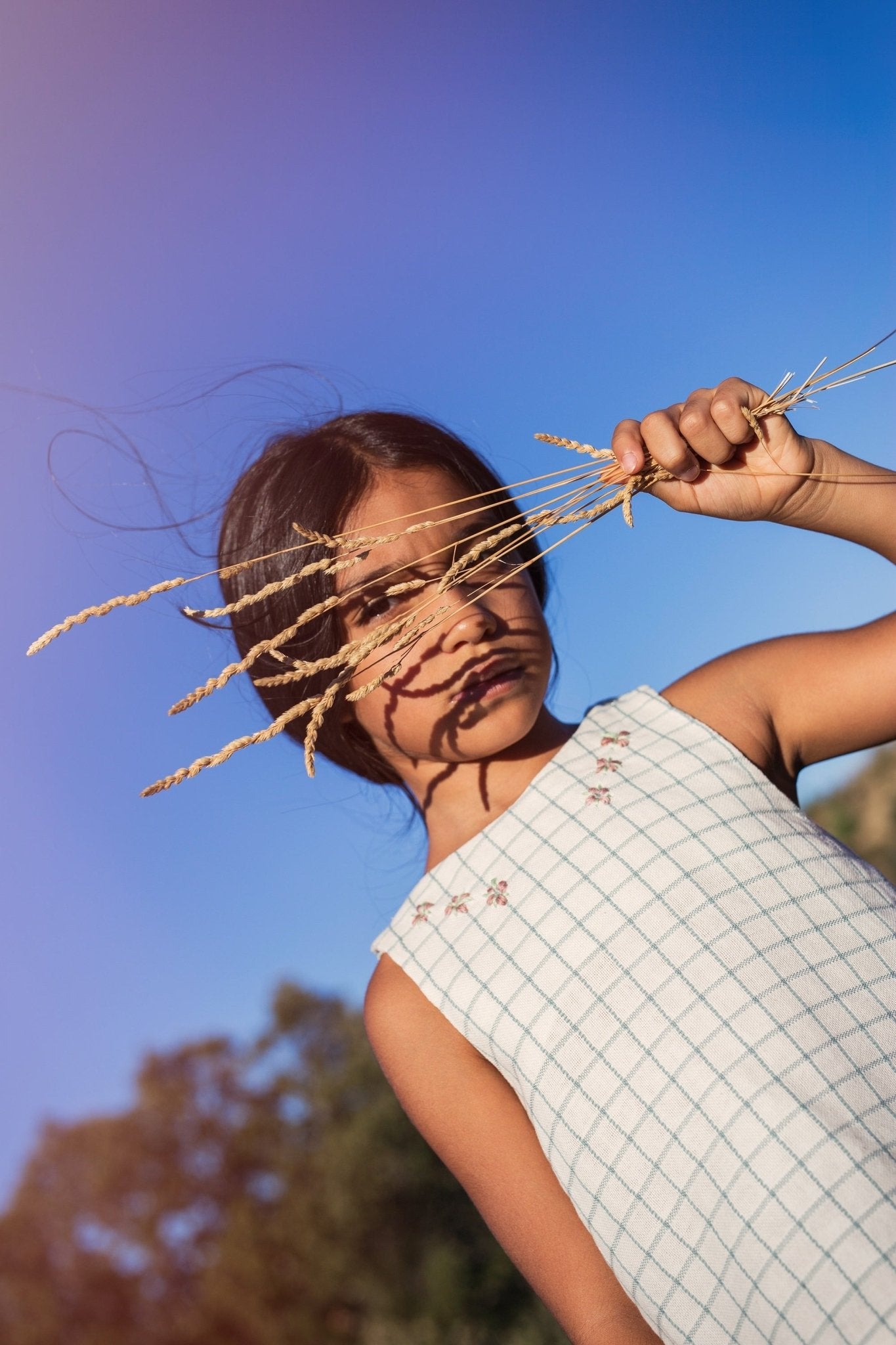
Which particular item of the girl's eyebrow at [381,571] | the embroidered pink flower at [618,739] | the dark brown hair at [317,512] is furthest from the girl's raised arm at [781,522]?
the dark brown hair at [317,512]

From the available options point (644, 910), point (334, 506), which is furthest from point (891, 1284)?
point (334, 506)

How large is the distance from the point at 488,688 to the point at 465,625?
0.13 m

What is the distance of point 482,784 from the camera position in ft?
6.37

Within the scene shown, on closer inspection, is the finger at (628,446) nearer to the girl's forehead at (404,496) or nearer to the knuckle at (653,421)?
the knuckle at (653,421)

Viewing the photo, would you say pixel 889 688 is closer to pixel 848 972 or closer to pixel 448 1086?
pixel 848 972

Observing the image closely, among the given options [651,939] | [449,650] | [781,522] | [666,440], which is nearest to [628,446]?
[666,440]

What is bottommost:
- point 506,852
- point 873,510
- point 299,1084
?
point 299,1084

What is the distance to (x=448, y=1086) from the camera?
5.57ft

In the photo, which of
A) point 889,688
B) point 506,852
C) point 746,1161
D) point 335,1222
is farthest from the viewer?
point 335,1222

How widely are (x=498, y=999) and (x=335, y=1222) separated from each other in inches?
358

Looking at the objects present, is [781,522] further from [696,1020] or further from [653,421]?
[696,1020]

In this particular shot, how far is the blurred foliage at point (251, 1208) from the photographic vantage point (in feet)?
30.5

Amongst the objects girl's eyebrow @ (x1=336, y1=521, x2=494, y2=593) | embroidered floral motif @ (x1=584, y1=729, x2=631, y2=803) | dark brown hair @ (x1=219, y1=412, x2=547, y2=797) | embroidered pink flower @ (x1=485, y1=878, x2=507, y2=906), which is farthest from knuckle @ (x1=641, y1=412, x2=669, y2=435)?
embroidered pink flower @ (x1=485, y1=878, x2=507, y2=906)

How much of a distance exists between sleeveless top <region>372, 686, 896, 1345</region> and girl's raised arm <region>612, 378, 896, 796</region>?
0.10 metres
